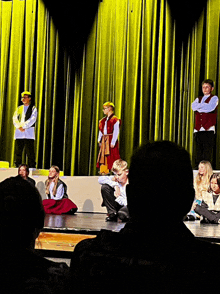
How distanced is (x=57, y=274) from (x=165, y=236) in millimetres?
230

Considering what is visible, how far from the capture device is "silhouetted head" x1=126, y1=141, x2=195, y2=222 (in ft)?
2.78

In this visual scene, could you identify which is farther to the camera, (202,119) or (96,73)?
(96,73)

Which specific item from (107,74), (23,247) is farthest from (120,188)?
(107,74)

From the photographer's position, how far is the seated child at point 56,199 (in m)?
5.03

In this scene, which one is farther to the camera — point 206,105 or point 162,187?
point 206,105

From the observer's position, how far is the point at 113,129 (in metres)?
5.87

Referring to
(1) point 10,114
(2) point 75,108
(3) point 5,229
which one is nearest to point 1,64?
(1) point 10,114

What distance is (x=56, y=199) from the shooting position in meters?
5.10

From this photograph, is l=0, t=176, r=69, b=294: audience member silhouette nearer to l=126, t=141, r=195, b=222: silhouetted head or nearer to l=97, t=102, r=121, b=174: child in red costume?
l=126, t=141, r=195, b=222: silhouetted head

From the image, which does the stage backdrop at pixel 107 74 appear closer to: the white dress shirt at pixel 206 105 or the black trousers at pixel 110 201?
the white dress shirt at pixel 206 105

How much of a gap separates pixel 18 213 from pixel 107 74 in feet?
22.3

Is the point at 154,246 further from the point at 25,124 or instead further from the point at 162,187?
the point at 25,124

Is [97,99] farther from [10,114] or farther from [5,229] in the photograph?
[5,229]

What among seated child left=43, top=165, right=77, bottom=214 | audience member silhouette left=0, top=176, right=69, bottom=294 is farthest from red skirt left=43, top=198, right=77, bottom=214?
audience member silhouette left=0, top=176, right=69, bottom=294
